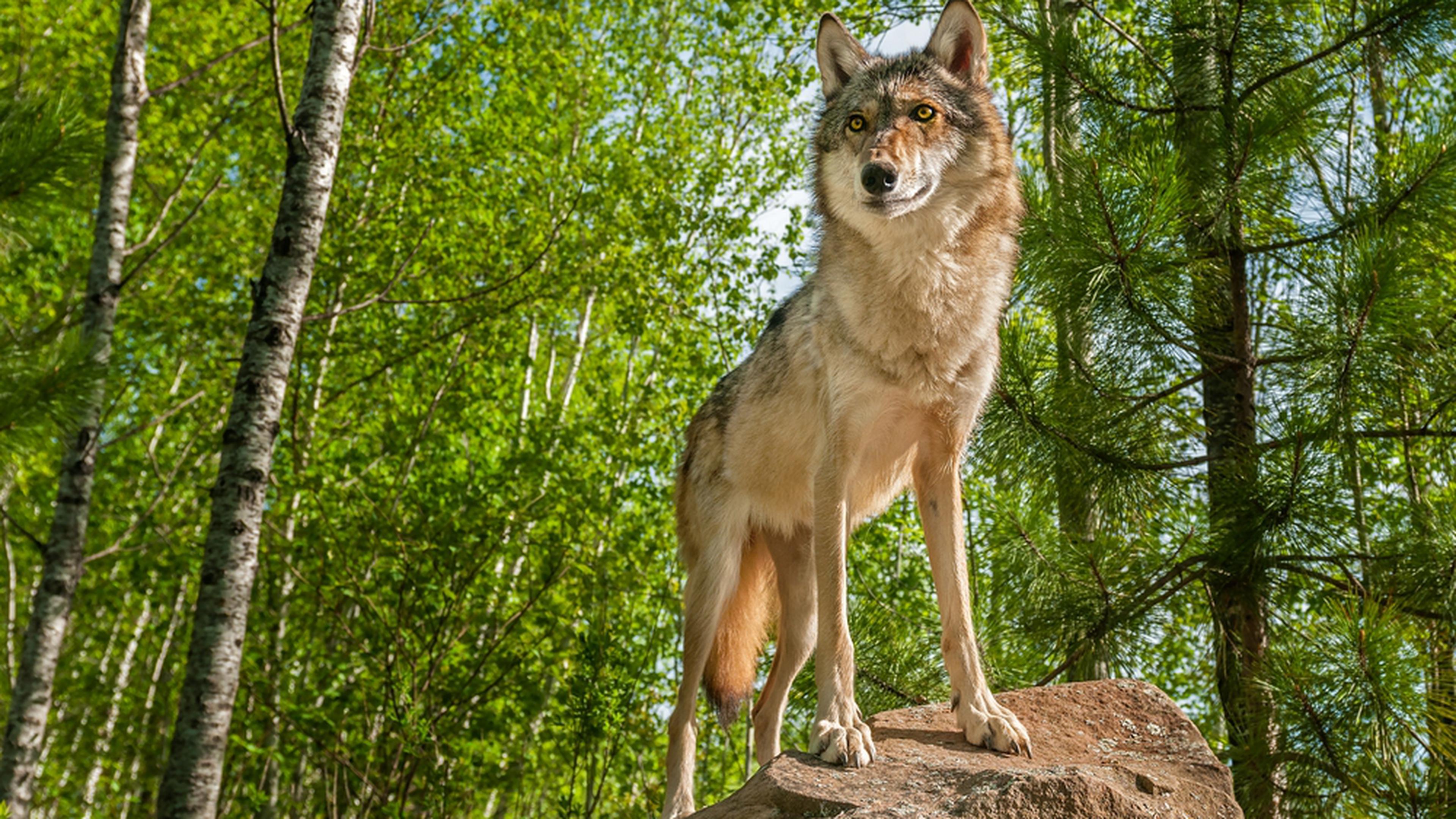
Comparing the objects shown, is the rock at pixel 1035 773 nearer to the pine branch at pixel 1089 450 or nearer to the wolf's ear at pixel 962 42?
the pine branch at pixel 1089 450

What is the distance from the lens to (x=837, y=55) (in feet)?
11.9

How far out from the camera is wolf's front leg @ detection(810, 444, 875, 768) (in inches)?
113

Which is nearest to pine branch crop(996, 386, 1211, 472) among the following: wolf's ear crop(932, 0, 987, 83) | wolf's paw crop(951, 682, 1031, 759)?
wolf's ear crop(932, 0, 987, 83)

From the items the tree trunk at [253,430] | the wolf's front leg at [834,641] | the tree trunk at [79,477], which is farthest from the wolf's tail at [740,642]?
the tree trunk at [79,477]

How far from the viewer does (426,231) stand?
7.62m

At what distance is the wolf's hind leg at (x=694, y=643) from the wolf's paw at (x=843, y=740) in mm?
908

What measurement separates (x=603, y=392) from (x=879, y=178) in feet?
30.0

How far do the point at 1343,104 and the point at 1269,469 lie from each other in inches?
73.7

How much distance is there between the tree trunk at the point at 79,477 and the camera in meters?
6.02

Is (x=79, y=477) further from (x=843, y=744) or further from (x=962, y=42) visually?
(x=962, y=42)

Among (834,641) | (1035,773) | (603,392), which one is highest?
(603,392)

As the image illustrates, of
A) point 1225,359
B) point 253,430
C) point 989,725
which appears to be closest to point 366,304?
point 253,430

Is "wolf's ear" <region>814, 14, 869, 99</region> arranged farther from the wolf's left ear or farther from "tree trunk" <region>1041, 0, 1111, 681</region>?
"tree trunk" <region>1041, 0, 1111, 681</region>

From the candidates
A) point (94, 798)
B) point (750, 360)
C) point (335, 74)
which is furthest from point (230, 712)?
point (94, 798)
